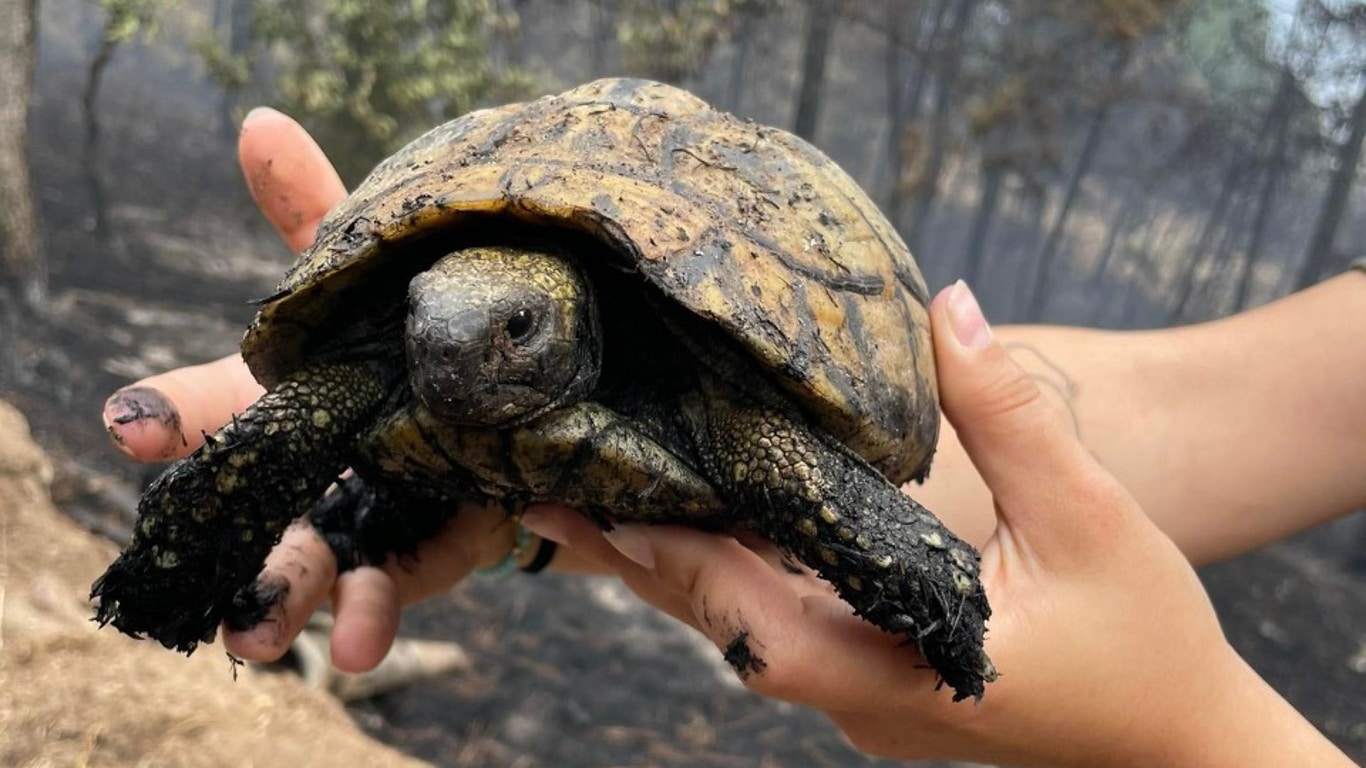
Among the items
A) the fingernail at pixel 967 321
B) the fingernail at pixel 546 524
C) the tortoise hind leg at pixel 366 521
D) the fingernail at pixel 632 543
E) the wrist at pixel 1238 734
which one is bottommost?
the tortoise hind leg at pixel 366 521

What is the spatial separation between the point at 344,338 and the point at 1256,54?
7.33 meters

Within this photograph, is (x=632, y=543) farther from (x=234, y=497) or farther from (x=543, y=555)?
(x=543, y=555)

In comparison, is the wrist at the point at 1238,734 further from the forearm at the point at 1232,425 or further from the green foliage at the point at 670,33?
the green foliage at the point at 670,33

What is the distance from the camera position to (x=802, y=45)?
6898 millimetres

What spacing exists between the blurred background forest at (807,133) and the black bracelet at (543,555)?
6.90 ft

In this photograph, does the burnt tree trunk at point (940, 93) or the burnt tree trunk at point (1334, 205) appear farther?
the burnt tree trunk at point (940, 93)

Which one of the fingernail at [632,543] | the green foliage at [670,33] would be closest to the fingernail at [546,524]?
the fingernail at [632,543]

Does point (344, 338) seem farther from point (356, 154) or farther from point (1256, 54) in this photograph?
point (1256, 54)

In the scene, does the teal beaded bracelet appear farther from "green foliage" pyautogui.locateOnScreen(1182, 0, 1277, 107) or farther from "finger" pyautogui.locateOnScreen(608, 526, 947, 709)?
"green foliage" pyautogui.locateOnScreen(1182, 0, 1277, 107)

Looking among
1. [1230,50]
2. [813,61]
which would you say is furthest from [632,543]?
[1230,50]

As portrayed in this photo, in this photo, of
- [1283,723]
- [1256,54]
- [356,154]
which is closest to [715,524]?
[1283,723]

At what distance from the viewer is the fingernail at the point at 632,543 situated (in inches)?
55.3

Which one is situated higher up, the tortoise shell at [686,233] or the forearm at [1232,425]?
the tortoise shell at [686,233]

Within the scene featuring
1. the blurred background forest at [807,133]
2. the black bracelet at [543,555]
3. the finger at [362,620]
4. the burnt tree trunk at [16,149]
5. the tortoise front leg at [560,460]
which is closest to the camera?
the tortoise front leg at [560,460]
